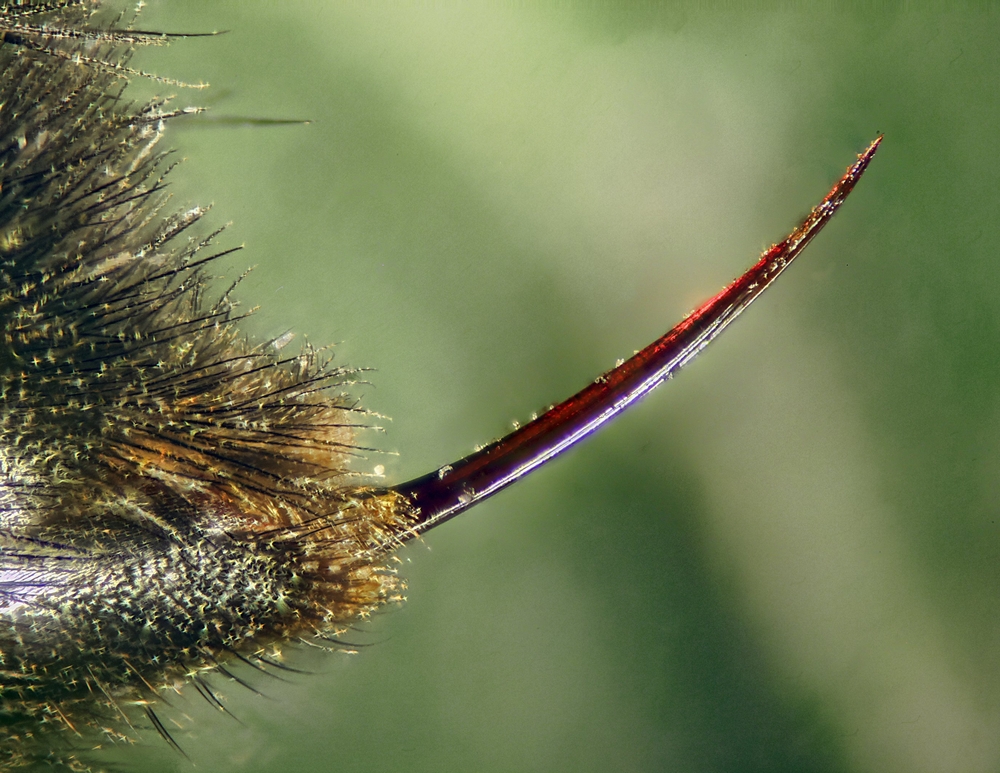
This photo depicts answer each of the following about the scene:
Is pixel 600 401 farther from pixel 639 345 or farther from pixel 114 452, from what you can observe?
pixel 114 452

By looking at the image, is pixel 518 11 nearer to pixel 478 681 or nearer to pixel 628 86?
pixel 628 86

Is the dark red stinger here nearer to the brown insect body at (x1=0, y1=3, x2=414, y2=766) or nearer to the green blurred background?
the green blurred background

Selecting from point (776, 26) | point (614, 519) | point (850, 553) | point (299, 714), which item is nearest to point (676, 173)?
point (776, 26)

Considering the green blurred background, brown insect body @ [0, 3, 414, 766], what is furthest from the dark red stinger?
brown insect body @ [0, 3, 414, 766]

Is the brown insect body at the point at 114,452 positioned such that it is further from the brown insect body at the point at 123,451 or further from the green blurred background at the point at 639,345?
the green blurred background at the point at 639,345

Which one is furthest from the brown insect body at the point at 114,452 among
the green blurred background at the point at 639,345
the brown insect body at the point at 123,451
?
the green blurred background at the point at 639,345

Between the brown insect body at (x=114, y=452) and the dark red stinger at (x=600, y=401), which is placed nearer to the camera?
the brown insect body at (x=114, y=452)

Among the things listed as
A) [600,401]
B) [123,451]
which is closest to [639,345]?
[600,401]
